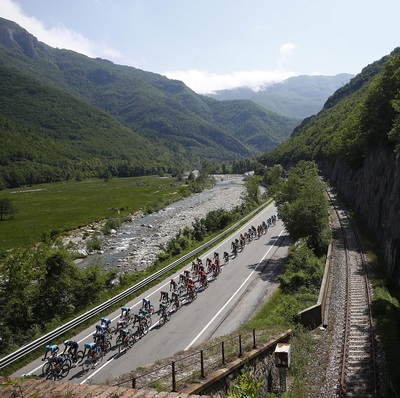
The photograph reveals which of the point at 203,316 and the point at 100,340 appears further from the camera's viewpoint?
the point at 203,316

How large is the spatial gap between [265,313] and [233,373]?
1042cm

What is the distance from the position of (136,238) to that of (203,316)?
3645 cm

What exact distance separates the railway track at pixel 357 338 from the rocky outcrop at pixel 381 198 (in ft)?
9.37

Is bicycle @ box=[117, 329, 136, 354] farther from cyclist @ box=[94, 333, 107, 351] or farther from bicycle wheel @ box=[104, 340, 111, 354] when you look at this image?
cyclist @ box=[94, 333, 107, 351]

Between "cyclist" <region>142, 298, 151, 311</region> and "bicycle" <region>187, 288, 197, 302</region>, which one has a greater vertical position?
"cyclist" <region>142, 298, 151, 311</region>

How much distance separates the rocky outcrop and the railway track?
2.86 meters

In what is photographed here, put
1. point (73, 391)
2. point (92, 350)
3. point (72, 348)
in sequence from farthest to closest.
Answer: point (92, 350)
point (72, 348)
point (73, 391)

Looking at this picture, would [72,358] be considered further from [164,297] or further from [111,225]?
[111,225]

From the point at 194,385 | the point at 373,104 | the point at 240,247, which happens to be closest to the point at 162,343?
the point at 194,385

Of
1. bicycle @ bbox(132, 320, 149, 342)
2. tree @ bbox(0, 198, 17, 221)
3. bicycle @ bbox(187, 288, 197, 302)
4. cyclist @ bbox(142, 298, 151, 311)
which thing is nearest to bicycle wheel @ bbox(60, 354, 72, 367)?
bicycle @ bbox(132, 320, 149, 342)

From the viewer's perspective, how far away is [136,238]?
58594 millimetres

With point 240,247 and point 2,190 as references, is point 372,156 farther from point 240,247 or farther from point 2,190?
point 2,190

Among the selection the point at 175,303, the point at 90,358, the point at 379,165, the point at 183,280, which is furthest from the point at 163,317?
the point at 379,165

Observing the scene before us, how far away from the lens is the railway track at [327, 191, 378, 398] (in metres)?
15.7
